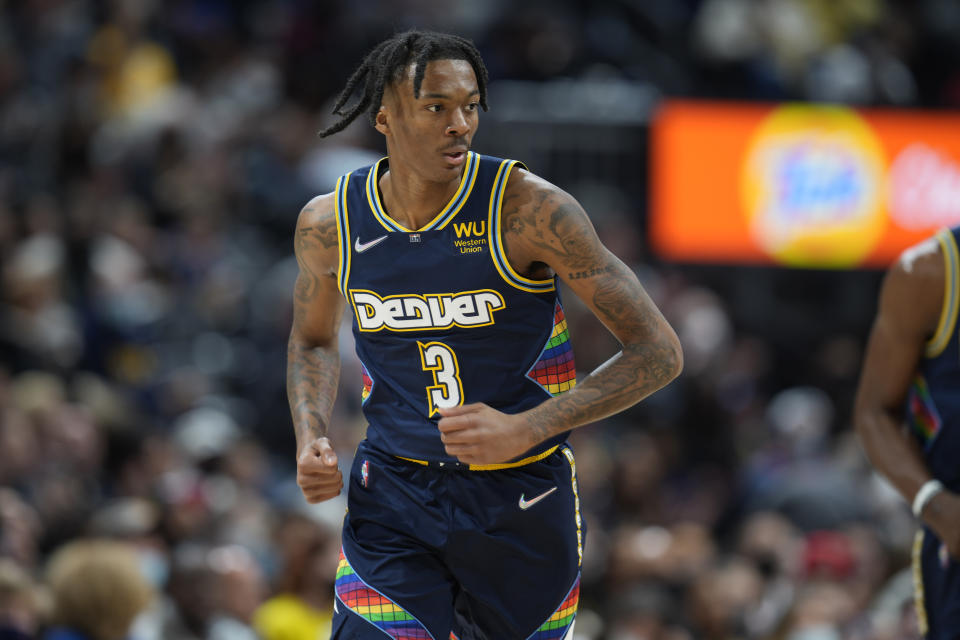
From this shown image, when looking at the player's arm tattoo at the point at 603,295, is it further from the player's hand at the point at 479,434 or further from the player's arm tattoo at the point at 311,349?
the player's arm tattoo at the point at 311,349

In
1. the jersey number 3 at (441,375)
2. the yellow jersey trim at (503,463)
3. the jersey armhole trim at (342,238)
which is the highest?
the jersey armhole trim at (342,238)

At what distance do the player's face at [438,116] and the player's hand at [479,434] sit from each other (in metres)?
0.79

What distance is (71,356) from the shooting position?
9148 millimetres

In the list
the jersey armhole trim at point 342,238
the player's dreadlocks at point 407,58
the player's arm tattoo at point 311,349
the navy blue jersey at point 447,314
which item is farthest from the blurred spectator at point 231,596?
the player's dreadlocks at point 407,58

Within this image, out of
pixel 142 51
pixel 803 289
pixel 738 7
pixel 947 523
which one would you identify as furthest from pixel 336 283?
pixel 738 7

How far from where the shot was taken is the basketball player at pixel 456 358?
3938mm

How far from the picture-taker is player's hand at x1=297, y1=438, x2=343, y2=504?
3869 mm

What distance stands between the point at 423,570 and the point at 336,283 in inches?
39.3

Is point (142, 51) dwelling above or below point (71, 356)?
above

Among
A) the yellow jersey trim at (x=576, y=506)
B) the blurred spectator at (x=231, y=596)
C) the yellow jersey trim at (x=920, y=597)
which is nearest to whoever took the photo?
the yellow jersey trim at (x=576, y=506)

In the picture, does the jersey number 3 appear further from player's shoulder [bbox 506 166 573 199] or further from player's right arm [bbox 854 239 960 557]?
player's right arm [bbox 854 239 960 557]

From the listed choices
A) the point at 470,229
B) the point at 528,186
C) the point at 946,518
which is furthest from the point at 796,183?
the point at 470,229

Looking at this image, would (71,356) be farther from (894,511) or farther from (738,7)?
(738,7)

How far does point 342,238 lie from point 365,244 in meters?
0.09
